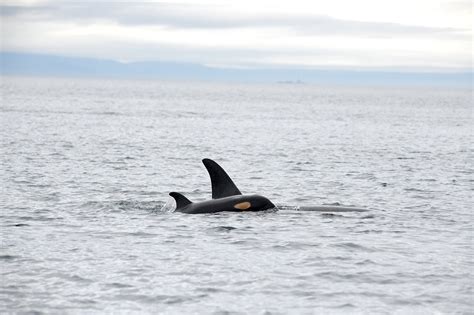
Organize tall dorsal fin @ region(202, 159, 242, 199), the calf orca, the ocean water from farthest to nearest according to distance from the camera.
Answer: tall dorsal fin @ region(202, 159, 242, 199) → the calf orca → the ocean water

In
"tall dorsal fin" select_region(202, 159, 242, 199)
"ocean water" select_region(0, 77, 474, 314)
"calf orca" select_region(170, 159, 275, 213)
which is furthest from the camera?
"tall dorsal fin" select_region(202, 159, 242, 199)

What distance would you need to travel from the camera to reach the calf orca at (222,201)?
68.2ft

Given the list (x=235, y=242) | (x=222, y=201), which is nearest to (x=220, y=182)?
(x=222, y=201)

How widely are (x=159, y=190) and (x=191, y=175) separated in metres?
5.77

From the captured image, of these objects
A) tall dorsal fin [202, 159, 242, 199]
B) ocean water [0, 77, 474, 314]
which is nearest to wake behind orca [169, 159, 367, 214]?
tall dorsal fin [202, 159, 242, 199]

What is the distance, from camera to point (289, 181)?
3117 centimetres

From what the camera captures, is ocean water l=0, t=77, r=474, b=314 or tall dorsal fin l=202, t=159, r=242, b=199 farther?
tall dorsal fin l=202, t=159, r=242, b=199

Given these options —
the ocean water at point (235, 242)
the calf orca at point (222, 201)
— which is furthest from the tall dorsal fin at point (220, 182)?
the ocean water at point (235, 242)

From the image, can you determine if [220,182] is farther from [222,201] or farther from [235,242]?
[235,242]

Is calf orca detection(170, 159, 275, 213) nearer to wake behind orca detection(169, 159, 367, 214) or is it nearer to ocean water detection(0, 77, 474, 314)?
wake behind orca detection(169, 159, 367, 214)

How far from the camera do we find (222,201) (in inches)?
825

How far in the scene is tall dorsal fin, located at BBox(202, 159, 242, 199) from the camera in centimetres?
2134

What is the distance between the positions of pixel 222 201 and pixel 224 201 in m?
0.06

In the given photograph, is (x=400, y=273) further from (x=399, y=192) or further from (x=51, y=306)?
(x=399, y=192)
